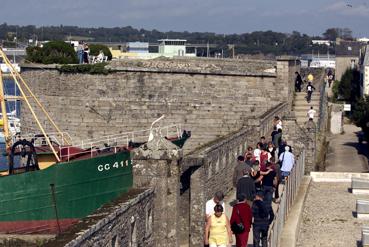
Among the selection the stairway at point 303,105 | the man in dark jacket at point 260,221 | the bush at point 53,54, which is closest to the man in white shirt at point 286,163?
the man in dark jacket at point 260,221

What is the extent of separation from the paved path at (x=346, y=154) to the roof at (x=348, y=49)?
175ft

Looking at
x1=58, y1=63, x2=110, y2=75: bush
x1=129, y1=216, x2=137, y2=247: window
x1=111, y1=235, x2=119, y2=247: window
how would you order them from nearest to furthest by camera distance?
x1=111, y1=235, x2=119, y2=247: window < x1=129, y1=216, x2=137, y2=247: window < x1=58, y1=63, x2=110, y2=75: bush

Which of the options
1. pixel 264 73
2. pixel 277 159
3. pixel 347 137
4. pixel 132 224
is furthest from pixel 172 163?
pixel 347 137

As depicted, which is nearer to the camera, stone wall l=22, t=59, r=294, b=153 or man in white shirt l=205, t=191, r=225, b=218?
man in white shirt l=205, t=191, r=225, b=218

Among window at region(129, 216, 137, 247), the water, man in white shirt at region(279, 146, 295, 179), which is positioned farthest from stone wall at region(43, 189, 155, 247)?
the water

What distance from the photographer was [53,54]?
1715 inches

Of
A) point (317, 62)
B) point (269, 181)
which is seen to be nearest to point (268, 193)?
point (269, 181)

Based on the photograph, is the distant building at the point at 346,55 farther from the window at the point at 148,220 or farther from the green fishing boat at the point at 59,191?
the window at the point at 148,220

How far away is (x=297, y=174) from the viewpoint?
23.4 metres

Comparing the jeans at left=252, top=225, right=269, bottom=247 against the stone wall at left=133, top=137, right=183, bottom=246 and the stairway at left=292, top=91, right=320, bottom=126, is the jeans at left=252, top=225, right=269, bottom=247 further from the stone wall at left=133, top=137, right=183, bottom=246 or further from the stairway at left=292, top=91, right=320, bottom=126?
the stairway at left=292, top=91, right=320, bottom=126

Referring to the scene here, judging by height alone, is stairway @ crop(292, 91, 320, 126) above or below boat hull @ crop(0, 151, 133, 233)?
above

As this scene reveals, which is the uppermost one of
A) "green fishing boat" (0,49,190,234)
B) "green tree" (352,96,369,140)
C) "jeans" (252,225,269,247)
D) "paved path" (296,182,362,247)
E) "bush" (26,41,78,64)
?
"bush" (26,41,78,64)

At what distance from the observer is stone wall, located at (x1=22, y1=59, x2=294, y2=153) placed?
37719 millimetres

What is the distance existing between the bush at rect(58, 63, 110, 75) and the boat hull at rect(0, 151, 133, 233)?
Result: 18445 millimetres
